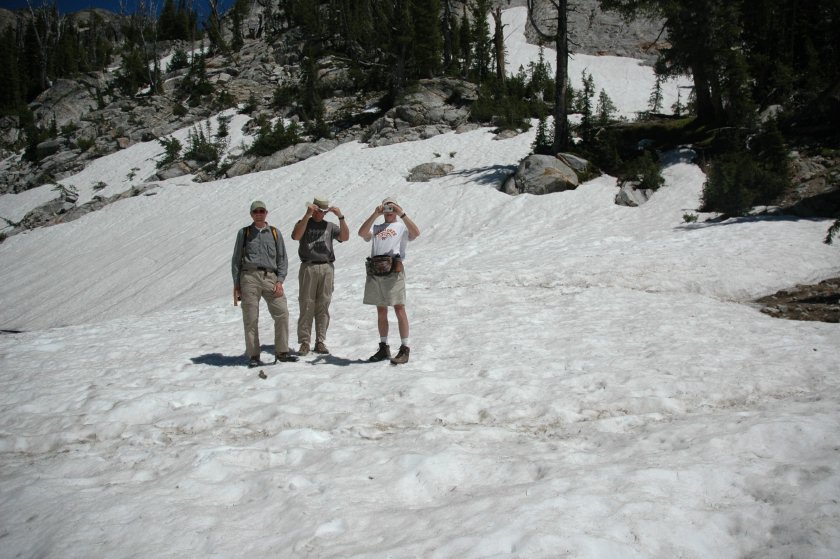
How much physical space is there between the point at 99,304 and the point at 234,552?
17.3 metres

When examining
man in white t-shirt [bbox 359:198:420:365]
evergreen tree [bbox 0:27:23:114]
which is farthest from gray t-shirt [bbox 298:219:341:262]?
evergreen tree [bbox 0:27:23:114]

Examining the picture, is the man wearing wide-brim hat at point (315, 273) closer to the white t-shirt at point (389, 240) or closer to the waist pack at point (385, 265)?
the white t-shirt at point (389, 240)

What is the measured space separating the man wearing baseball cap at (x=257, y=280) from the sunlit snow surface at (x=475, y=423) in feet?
1.35

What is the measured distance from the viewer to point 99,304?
55.5ft

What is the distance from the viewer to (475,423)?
4727mm

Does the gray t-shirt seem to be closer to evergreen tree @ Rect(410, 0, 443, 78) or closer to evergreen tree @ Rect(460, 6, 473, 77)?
evergreen tree @ Rect(410, 0, 443, 78)

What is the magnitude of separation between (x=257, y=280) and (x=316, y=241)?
3.25 ft

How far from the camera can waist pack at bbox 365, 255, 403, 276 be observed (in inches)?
251

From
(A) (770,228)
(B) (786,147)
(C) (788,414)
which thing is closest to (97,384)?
(C) (788,414)

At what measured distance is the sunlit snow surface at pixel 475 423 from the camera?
2877 mm

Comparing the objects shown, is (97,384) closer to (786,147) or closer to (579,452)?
(579,452)

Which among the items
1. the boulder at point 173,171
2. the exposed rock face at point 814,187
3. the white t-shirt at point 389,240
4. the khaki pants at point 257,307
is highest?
the boulder at point 173,171

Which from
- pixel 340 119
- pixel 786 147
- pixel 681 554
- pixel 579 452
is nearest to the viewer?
pixel 681 554

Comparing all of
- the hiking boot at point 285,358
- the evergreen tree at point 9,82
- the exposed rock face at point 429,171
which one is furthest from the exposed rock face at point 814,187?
the evergreen tree at point 9,82
